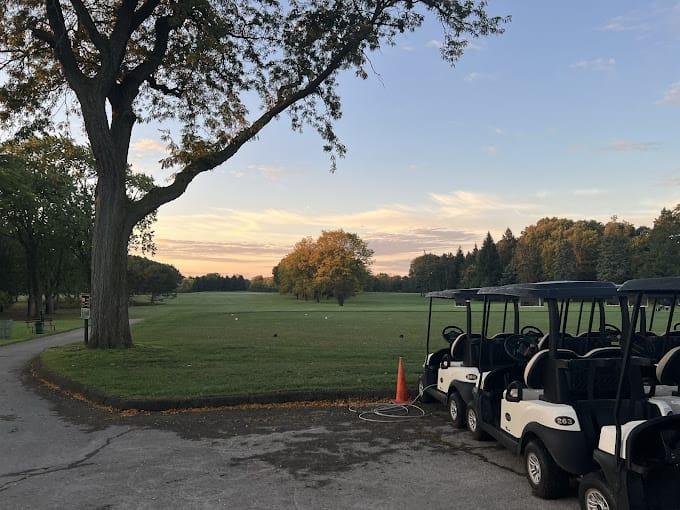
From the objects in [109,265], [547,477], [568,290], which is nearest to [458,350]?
[568,290]

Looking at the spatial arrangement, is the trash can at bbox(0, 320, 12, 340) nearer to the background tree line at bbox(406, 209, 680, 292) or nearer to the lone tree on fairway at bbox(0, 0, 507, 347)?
the lone tree on fairway at bbox(0, 0, 507, 347)

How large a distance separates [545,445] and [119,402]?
24.0 ft

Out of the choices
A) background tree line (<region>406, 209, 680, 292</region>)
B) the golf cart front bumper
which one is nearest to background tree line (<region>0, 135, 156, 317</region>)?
the golf cart front bumper

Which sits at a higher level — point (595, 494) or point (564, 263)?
point (564, 263)

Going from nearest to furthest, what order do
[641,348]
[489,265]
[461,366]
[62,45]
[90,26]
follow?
[641,348], [461,366], [62,45], [90,26], [489,265]

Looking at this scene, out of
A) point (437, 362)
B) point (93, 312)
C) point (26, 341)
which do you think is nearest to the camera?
point (437, 362)

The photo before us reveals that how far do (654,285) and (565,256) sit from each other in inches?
5001

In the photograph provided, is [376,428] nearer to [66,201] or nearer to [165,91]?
[165,91]

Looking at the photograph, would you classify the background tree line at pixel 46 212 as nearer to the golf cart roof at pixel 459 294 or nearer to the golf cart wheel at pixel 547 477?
the golf cart roof at pixel 459 294

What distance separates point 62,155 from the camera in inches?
1940

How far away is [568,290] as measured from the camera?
5617 mm

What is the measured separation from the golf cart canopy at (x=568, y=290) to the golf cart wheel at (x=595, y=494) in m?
1.61

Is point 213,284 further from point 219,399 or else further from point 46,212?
point 219,399

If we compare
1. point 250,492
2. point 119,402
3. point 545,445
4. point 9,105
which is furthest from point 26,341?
point 545,445
